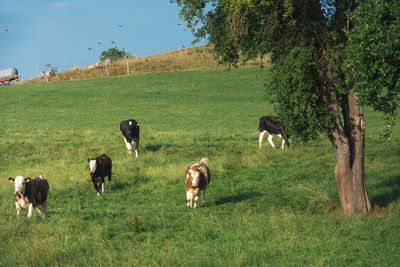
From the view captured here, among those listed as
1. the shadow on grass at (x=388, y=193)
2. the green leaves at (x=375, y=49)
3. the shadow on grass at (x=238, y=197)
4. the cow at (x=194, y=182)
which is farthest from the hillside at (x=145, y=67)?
the green leaves at (x=375, y=49)

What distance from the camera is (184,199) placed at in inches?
690

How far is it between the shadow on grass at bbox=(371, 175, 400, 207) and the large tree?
1.36 m

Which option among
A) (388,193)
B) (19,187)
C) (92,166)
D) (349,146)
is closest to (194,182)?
(349,146)

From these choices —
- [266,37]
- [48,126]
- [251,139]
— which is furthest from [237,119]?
[266,37]

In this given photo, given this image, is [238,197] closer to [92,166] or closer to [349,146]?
[349,146]

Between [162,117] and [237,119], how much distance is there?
6926mm

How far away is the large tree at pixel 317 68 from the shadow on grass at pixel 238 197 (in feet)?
10.7

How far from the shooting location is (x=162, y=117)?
45.1 meters

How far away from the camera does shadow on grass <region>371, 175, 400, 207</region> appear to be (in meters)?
17.0

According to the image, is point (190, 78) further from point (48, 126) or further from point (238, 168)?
point (238, 168)

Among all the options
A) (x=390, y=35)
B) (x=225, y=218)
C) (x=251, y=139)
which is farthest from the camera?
(x=251, y=139)

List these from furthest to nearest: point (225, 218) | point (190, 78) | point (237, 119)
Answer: point (190, 78) < point (237, 119) < point (225, 218)

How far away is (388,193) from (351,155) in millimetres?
2932

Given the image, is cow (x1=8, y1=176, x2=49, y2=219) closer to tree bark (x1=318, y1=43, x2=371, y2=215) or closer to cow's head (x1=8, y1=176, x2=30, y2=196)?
cow's head (x1=8, y1=176, x2=30, y2=196)
